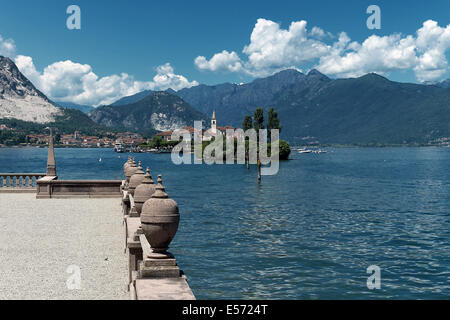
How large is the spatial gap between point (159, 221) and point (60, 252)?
26.1 ft

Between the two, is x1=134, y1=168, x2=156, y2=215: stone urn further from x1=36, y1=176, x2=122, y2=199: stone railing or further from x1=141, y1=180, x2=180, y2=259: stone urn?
x1=36, y1=176, x2=122, y2=199: stone railing

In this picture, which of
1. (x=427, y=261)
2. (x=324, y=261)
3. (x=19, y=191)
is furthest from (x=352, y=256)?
(x=19, y=191)

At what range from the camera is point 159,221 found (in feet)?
31.1

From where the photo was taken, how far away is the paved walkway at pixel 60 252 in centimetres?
1212

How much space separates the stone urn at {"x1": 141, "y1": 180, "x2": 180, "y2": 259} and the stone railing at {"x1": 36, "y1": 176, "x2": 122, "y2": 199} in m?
23.3

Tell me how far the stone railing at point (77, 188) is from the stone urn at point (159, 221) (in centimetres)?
2329

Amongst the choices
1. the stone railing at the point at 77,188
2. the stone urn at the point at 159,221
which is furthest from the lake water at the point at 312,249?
the stone urn at the point at 159,221

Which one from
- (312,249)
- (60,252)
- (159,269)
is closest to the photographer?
(159,269)

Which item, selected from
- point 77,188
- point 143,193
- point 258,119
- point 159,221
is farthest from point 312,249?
point 258,119

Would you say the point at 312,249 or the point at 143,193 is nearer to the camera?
the point at 143,193

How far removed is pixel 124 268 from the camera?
46.8 feet

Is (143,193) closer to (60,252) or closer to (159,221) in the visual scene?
(60,252)

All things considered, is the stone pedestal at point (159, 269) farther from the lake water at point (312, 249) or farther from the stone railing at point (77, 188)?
the stone railing at point (77, 188)
